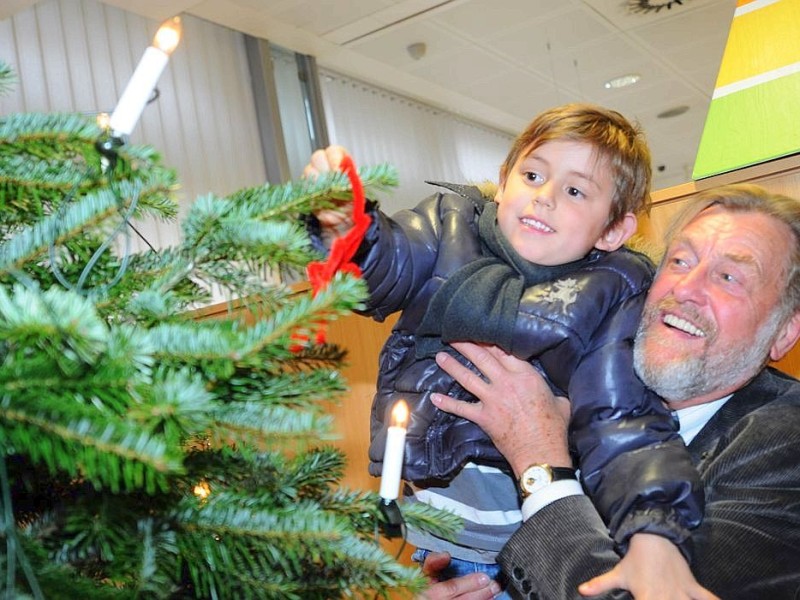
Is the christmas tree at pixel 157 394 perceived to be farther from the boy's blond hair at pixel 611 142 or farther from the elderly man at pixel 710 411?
the boy's blond hair at pixel 611 142

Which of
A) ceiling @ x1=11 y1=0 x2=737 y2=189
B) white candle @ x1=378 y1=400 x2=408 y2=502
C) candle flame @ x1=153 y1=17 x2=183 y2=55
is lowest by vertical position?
white candle @ x1=378 y1=400 x2=408 y2=502

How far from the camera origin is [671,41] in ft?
19.6

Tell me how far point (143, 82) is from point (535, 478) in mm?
786

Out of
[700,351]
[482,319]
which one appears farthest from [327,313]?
[700,351]

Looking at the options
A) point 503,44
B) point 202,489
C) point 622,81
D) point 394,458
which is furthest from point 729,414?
point 622,81

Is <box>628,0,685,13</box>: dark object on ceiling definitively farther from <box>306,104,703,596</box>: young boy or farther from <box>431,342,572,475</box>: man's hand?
<box>431,342,572,475</box>: man's hand

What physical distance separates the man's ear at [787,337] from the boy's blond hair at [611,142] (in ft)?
0.95

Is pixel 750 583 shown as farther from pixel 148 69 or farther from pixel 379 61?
pixel 379 61

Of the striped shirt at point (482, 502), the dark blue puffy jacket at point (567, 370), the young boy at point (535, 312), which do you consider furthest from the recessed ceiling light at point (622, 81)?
the striped shirt at point (482, 502)

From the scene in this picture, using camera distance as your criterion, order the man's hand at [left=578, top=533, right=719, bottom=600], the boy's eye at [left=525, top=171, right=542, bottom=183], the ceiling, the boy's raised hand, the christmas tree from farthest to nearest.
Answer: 1. the ceiling
2. the boy's eye at [left=525, top=171, right=542, bottom=183]
3. the man's hand at [left=578, top=533, right=719, bottom=600]
4. the boy's raised hand
5. the christmas tree

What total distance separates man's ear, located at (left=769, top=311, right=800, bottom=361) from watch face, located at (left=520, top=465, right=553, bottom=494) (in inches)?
17.3

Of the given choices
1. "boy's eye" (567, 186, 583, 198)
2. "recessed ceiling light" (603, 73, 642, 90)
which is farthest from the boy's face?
"recessed ceiling light" (603, 73, 642, 90)

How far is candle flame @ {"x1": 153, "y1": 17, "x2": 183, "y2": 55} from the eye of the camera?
613mm

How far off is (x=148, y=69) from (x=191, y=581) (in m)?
0.38
